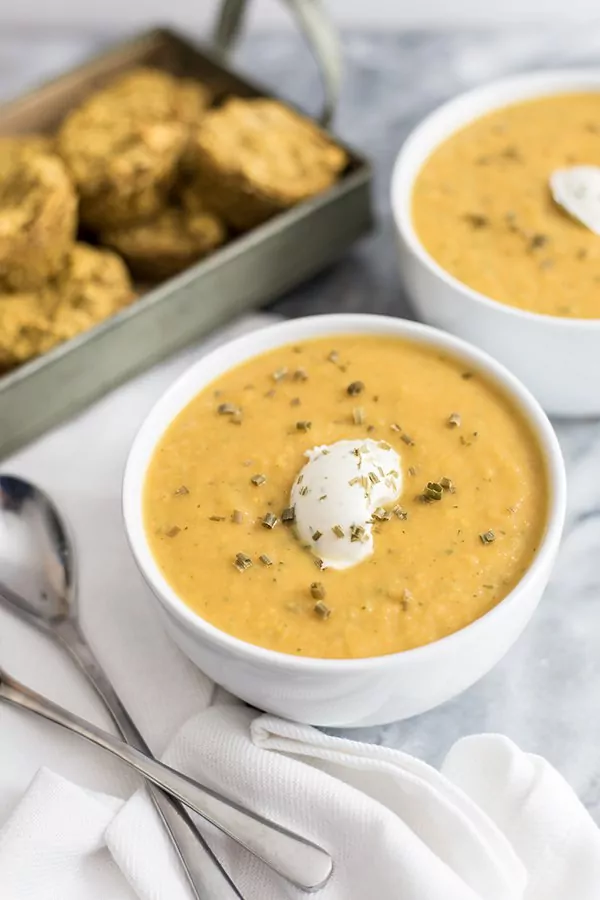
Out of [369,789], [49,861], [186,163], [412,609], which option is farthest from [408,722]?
[186,163]

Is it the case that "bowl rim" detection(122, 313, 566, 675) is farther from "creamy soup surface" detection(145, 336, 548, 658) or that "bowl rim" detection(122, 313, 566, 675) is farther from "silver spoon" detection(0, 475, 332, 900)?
"silver spoon" detection(0, 475, 332, 900)

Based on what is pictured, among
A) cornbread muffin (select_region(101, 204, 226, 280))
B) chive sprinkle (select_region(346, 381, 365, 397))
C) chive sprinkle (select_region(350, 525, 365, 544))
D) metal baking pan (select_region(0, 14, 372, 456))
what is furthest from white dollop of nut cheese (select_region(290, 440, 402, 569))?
cornbread muffin (select_region(101, 204, 226, 280))

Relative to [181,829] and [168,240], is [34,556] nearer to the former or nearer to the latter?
[181,829]

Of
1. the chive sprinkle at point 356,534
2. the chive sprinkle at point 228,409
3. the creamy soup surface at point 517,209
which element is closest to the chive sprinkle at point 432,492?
the chive sprinkle at point 356,534

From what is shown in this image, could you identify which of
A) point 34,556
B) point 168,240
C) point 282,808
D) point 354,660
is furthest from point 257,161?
→ point 282,808

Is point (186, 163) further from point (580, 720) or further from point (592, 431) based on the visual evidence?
point (580, 720)

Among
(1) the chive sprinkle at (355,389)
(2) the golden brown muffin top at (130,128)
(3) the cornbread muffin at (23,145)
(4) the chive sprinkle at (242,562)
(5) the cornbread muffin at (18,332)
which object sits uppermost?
(1) the chive sprinkle at (355,389)

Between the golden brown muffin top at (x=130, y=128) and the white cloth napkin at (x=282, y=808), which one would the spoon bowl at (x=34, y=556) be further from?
the golden brown muffin top at (x=130, y=128)
